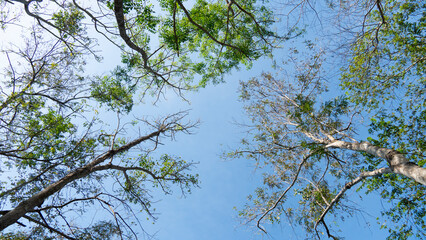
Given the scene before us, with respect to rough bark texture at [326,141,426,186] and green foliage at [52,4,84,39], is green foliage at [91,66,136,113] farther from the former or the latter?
rough bark texture at [326,141,426,186]

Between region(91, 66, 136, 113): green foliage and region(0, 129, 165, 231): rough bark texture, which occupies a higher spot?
region(91, 66, 136, 113): green foliage

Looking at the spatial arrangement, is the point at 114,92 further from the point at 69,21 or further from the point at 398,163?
the point at 398,163

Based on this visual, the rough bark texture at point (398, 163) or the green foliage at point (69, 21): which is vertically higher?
the green foliage at point (69, 21)

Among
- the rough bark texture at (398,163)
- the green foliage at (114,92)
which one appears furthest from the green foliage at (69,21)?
the rough bark texture at (398,163)

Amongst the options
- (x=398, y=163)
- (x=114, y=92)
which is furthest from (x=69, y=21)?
(x=398, y=163)

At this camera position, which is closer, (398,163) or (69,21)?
(398,163)

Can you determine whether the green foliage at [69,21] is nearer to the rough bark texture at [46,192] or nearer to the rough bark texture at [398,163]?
the rough bark texture at [46,192]

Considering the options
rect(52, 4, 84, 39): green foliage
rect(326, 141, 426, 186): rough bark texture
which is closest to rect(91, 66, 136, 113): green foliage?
rect(52, 4, 84, 39): green foliage

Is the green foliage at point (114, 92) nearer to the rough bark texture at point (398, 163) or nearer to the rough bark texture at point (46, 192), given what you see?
the rough bark texture at point (46, 192)

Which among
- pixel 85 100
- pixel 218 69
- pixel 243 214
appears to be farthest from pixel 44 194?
pixel 218 69

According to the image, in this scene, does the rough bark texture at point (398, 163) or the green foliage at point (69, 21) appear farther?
the green foliage at point (69, 21)

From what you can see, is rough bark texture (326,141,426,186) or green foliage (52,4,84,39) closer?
rough bark texture (326,141,426,186)

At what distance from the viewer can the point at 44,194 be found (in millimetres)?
5004

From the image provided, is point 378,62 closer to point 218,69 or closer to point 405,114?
point 405,114
